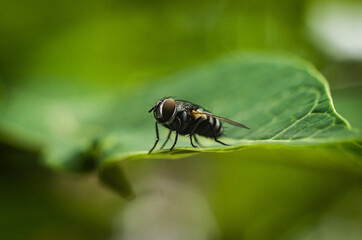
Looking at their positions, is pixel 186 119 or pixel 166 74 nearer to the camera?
pixel 186 119

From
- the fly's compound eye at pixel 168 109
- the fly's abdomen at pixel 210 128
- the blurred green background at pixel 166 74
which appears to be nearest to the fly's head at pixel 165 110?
the fly's compound eye at pixel 168 109

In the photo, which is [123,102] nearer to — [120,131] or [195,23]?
[120,131]

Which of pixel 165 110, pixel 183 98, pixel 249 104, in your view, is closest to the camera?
pixel 249 104

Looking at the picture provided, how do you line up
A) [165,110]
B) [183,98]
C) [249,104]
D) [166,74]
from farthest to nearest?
[166,74] → [183,98] → [165,110] → [249,104]

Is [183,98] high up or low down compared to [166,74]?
down

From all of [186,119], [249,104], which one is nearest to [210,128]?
[186,119]

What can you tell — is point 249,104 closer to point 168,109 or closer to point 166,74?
point 168,109

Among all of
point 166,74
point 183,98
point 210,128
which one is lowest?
point 210,128

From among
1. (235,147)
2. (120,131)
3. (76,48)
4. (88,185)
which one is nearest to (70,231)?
Result: (88,185)

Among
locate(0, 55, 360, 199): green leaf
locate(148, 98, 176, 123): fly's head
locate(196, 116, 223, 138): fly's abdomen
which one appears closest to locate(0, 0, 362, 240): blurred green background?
locate(0, 55, 360, 199): green leaf

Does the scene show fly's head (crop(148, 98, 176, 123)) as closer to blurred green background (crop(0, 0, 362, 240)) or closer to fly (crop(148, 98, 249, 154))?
fly (crop(148, 98, 249, 154))
